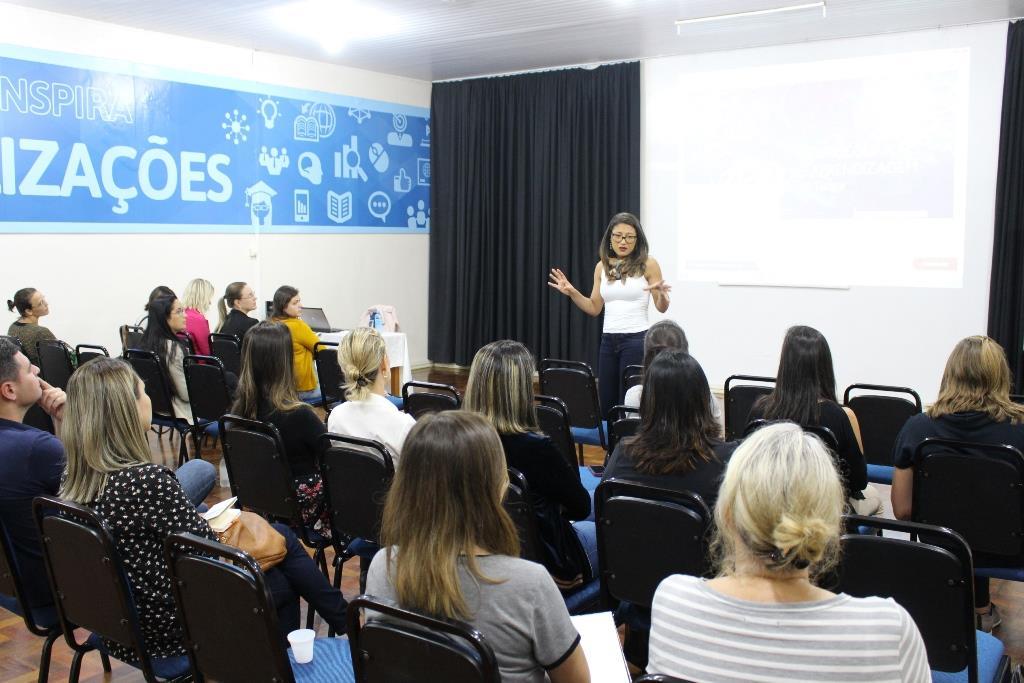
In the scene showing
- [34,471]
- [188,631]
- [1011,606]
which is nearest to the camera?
[188,631]

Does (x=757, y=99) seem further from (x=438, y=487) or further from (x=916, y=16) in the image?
(x=438, y=487)

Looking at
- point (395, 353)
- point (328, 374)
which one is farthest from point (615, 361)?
point (395, 353)

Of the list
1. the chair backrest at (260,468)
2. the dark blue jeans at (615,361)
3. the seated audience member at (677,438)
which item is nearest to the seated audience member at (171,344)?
the chair backrest at (260,468)

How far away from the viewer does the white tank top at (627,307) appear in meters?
5.52

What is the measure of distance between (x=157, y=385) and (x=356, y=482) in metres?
2.74

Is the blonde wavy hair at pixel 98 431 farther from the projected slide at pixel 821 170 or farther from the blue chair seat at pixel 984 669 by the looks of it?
the projected slide at pixel 821 170

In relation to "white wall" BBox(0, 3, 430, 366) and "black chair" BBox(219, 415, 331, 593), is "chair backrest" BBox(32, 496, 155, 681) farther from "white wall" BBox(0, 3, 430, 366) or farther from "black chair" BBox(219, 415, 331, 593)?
"white wall" BBox(0, 3, 430, 366)

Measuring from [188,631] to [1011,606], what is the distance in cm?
323

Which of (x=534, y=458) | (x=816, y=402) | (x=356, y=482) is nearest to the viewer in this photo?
(x=534, y=458)

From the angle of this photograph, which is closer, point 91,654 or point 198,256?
point 91,654

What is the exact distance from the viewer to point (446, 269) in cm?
1021

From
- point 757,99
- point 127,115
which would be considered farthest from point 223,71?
point 757,99

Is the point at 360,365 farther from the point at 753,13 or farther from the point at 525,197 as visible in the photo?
the point at 525,197

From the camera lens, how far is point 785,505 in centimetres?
149
